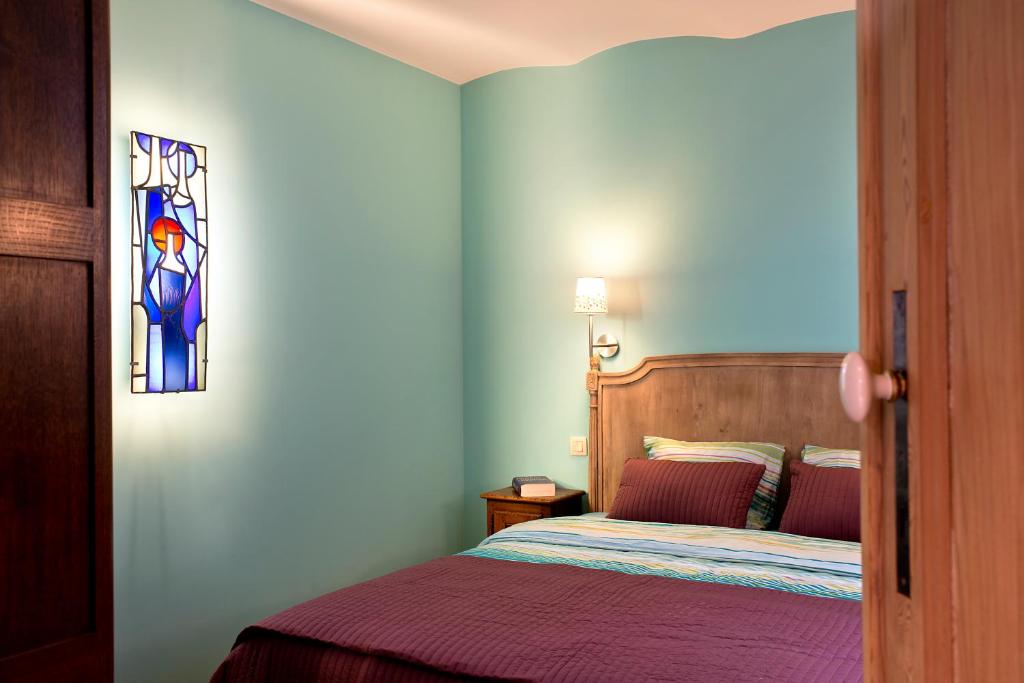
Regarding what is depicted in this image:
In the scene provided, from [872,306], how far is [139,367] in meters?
2.75

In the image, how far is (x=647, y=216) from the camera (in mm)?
4102

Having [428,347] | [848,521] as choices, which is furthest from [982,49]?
[428,347]

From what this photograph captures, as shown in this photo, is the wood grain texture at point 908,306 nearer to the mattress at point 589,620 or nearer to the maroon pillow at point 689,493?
the mattress at point 589,620

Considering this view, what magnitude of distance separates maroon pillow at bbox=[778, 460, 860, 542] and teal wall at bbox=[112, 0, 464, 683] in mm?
1841

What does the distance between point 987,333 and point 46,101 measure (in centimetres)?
206

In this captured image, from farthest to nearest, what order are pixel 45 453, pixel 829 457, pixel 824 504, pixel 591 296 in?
pixel 591 296 → pixel 829 457 → pixel 824 504 → pixel 45 453

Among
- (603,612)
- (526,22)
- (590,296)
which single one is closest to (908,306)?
(603,612)

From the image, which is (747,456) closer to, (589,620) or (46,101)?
(589,620)

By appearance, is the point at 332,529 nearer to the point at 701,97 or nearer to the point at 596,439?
the point at 596,439

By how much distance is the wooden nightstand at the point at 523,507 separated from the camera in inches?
157

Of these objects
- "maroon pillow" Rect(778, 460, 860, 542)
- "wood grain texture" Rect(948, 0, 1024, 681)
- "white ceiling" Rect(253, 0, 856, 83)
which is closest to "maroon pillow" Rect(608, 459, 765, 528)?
"maroon pillow" Rect(778, 460, 860, 542)

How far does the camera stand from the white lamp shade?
4000mm

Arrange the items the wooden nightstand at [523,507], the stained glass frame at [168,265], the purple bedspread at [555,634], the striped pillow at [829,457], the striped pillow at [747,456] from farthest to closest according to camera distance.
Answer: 1. the wooden nightstand at [523,507]
2. the striped pillow at [747,456]
3. the striped pillow at [829,457]
4. the stained glass frame at [168,265]
5. the purple bedspread at [555,634]

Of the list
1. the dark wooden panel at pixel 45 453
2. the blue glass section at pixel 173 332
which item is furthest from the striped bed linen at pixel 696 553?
the dark wooden panel at pixel 45 453
